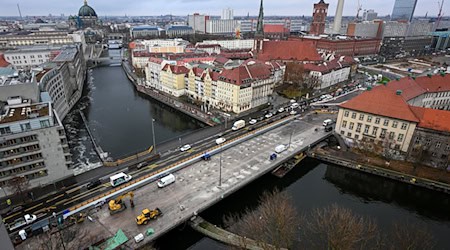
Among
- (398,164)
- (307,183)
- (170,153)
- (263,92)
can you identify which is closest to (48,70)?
(170,153)

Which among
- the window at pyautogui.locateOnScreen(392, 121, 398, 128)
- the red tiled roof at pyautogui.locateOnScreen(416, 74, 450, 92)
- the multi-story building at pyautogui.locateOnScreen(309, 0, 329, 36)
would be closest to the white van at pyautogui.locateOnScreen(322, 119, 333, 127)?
the window at pyautogui.locateOnScreen(392, 121, 398, 128)

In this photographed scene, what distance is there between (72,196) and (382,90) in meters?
64.3

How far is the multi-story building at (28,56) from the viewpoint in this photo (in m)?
118

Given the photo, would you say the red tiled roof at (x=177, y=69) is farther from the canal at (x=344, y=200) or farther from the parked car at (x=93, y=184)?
the parked car at (x=93, y=184)

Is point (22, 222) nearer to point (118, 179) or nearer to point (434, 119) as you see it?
point (118, 179)

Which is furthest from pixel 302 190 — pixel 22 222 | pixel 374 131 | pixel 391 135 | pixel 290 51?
pixel 290 51

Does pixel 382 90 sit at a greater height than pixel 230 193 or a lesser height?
greater

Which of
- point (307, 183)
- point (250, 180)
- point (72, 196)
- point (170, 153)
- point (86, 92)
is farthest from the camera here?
point (86, 92)

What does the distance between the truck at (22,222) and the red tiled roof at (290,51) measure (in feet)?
361

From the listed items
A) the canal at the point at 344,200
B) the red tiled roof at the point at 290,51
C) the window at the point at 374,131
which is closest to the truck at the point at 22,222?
the canal at the point at 344,200

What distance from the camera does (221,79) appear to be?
3219 inches

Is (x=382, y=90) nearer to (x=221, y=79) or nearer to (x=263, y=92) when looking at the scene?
(x=263, y=92)

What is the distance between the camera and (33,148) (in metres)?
43.2

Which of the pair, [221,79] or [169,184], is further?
[221,79]
